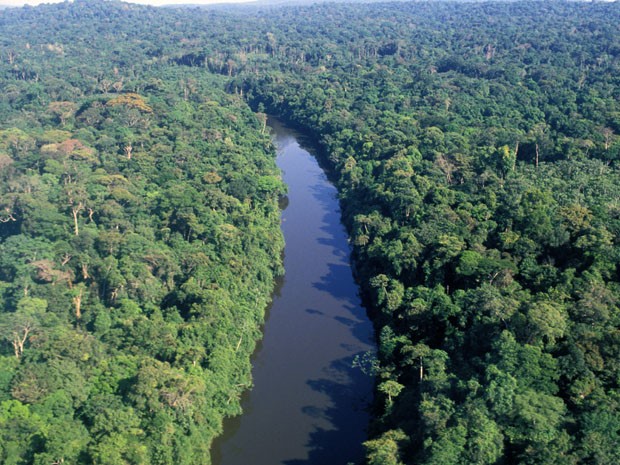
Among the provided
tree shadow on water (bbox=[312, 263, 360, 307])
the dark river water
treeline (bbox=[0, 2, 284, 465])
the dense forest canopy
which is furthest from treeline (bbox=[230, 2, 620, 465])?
treeline (bbox=[0, 2, 284, 465])

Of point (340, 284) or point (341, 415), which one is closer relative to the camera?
point (341, 415)

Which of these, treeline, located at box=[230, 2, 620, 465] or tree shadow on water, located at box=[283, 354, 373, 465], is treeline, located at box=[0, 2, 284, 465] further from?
treeline, located at box=[230, 2, 620, 465]

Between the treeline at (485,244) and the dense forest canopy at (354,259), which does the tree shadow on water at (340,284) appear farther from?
the treeline at (485,244)

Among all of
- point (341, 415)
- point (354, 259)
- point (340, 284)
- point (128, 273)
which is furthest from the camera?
point (354, 259)

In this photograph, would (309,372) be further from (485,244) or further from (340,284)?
(485,244)

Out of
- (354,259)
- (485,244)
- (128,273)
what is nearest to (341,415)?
(128,273)

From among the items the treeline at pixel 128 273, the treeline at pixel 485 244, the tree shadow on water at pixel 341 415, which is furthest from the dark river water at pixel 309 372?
the treeline at pixel 485 244

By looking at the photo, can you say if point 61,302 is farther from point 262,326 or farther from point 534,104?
point 534,104
